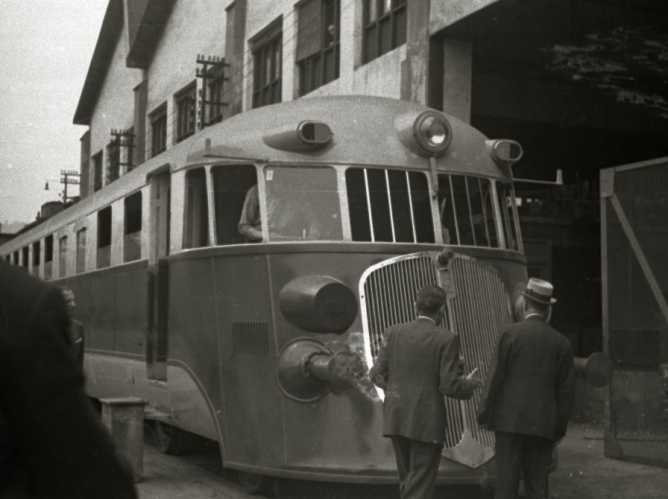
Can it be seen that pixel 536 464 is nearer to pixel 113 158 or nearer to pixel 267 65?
pixel 267 65

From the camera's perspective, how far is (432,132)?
8.76 metres

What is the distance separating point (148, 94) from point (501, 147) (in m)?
19.8

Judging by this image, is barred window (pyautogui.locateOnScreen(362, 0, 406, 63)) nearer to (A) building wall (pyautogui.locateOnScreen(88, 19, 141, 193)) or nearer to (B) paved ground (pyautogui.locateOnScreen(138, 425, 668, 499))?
(B) paved ground (pyautogui.locateOnScreen(138, 425, 668, 499))

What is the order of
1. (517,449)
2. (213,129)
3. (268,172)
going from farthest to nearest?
1. (213,129)
2. (268,172)
3. (517,449)

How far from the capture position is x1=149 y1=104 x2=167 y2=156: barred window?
2677 centimetres

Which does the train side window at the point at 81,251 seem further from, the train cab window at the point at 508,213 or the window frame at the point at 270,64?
the window frame at the point at 270,64

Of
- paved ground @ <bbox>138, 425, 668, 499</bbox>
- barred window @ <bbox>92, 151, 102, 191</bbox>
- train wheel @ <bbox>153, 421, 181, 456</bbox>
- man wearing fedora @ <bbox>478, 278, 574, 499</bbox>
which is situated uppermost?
barred window @ <bbox>92, 151, 102, 191</bbox>

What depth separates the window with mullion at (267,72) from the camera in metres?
22.1

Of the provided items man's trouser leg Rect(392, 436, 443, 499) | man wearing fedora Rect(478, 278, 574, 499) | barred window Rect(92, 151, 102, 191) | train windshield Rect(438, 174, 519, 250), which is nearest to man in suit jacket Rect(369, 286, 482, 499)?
man's trouser leg Rect(392, 436, 443, 499)

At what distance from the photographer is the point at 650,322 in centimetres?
1122

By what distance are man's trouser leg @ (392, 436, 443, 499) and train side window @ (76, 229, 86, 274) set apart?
780 cm

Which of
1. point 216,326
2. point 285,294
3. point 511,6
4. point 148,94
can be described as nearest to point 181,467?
point 216,326

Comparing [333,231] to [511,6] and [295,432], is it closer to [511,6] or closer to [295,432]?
[295,432]

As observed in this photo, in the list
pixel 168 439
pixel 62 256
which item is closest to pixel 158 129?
pixel 62 256
